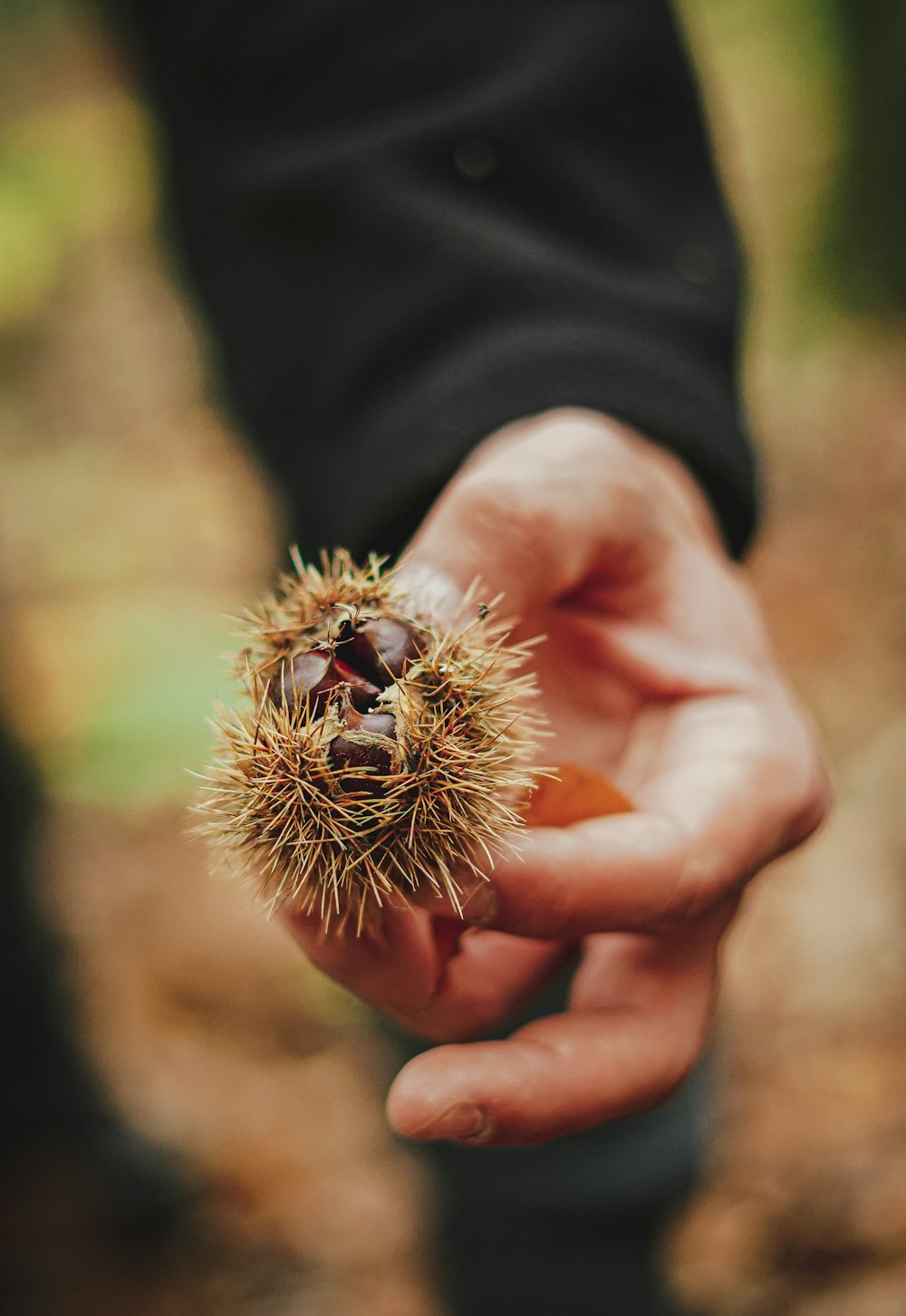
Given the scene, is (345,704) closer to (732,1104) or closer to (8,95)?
(732,1104)

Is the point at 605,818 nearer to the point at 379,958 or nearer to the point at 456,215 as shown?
the point at 379,958

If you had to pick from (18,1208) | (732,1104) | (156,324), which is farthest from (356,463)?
(156,324)

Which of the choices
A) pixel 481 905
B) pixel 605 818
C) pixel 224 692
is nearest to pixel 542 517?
pixel 605 818

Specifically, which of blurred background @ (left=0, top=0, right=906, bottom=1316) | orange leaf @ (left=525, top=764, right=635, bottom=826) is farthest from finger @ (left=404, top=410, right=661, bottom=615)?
blurred background @ (left=0, top=0, right=906, bottom=1316)

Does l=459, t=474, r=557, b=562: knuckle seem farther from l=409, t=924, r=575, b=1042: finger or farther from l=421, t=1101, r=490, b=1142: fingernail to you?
l=421, t=1101, r=490, b=1142: fingernail

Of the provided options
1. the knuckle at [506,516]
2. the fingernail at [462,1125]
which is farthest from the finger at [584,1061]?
the knuckle at [506,516]
